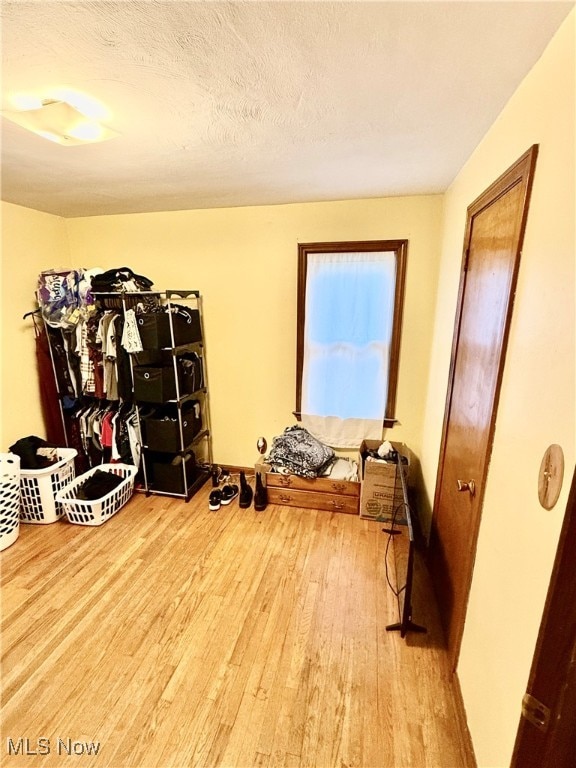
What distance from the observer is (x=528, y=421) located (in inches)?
38.7

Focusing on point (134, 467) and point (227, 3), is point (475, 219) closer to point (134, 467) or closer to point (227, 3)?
point (227, 3)

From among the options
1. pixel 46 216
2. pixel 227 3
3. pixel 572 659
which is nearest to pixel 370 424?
pixel 572 659

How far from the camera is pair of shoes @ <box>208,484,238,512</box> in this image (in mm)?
2781

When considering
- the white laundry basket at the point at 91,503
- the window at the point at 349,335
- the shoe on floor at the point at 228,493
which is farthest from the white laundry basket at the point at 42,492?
the window at the point at 349,335

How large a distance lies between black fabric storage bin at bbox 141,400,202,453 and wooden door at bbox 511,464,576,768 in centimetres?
249

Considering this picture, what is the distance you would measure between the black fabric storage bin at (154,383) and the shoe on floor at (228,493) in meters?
0.95

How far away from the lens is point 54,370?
2967mm

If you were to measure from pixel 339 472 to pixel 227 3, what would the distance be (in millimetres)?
2694

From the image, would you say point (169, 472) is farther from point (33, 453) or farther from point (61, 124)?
point (61, 124)

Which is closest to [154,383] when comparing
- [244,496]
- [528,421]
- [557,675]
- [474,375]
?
[244,496]

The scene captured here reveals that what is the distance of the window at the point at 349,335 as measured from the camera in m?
2.65

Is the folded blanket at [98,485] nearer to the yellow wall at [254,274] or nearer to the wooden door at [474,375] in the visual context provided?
the yellow wall at [254,274]

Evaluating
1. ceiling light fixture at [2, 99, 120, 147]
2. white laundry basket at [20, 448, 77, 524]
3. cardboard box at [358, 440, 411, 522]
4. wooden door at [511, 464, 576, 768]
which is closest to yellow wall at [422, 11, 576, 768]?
wooden door at [511, 464, 576, 768]

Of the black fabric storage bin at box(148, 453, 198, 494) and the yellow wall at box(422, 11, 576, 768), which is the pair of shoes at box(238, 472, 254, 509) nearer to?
the black fabric storage bin at box(148, 453, 198, 494)
